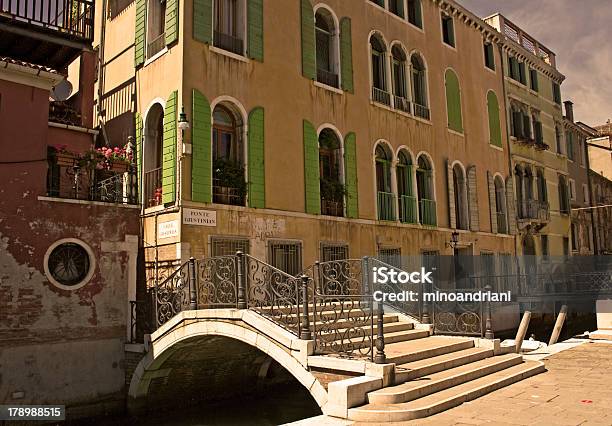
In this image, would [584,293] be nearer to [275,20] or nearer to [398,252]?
[398,252]

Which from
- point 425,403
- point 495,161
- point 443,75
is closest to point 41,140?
point 425,403

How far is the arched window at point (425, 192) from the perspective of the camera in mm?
17766

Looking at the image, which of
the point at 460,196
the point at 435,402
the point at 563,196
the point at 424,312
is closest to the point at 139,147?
the point at 424,312

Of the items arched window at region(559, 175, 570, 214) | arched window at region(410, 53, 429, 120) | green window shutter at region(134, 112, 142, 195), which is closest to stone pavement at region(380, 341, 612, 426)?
green window shutter at region(134, 112, 142, 195)

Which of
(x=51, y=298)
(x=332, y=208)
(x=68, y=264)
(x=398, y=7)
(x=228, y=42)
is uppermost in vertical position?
(x=398, y=7)

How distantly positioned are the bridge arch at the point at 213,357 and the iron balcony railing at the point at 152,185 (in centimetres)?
316

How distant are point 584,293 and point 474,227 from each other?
14.8 ft

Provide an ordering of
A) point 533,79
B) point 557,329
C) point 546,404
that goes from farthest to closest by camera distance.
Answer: point 533,79 → point 557,329 → point 546,404

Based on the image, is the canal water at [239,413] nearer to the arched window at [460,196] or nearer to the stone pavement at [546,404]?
the stone pavement at [546,404]

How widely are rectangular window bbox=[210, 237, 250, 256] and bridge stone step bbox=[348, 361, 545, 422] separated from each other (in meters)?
5.59

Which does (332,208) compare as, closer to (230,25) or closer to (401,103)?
(401,103)

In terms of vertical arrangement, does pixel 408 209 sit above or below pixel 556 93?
below

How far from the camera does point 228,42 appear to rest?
43.1ft

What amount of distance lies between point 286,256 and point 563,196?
18447 millimetres
